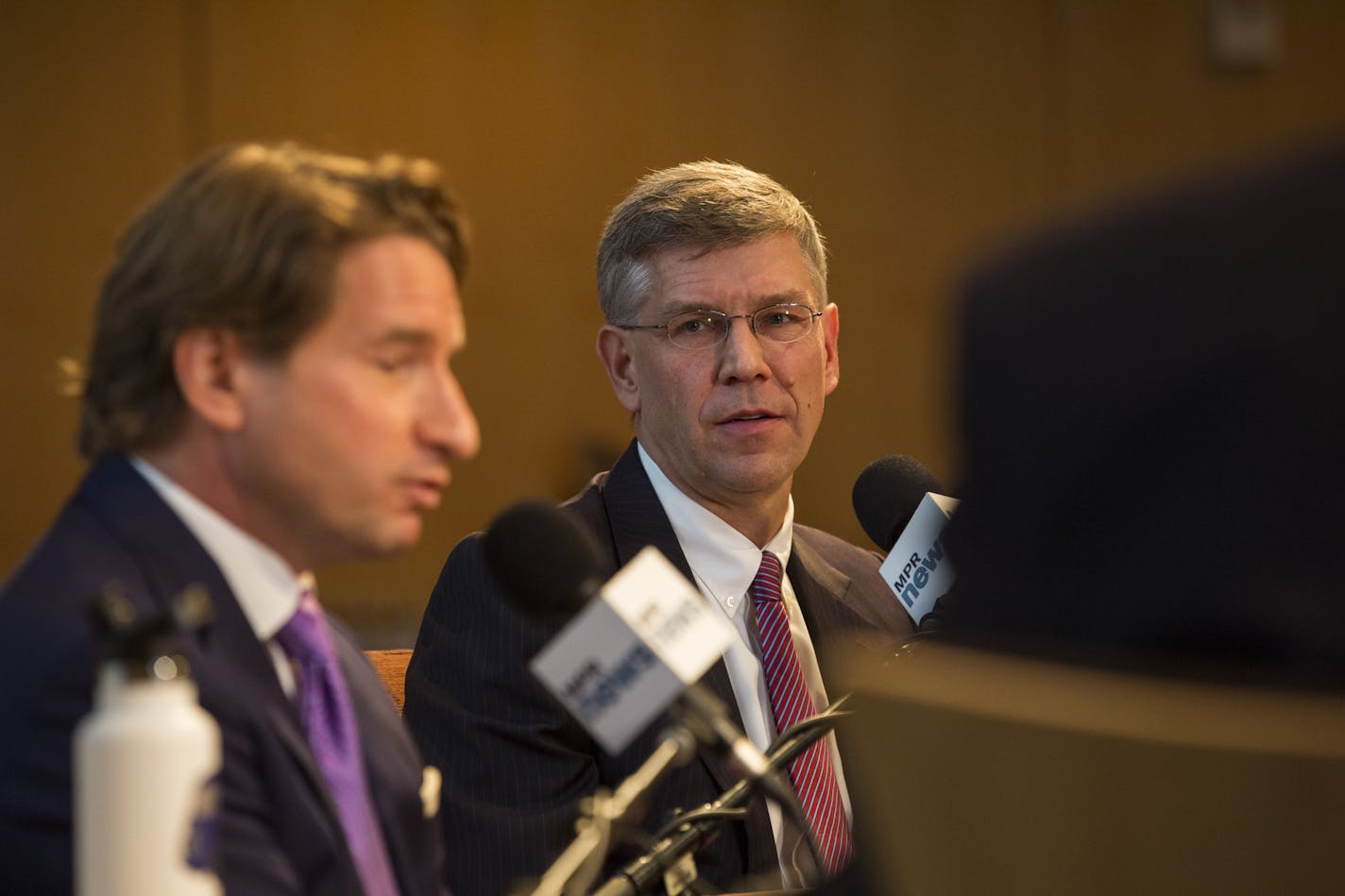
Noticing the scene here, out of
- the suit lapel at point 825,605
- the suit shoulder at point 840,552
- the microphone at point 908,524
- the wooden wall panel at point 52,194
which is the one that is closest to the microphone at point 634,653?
the microphone at point 908,524

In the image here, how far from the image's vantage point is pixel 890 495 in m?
2.53

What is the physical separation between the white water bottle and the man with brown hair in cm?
34

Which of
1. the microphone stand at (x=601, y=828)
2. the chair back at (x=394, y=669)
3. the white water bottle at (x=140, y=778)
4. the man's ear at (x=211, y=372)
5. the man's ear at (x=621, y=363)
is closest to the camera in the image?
the white water bottle at (x=140, y=778)

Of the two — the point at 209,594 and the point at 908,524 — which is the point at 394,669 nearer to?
the point at 908,524

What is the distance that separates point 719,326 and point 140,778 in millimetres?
1885

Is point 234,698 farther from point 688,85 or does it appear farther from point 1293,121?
point 1293,121

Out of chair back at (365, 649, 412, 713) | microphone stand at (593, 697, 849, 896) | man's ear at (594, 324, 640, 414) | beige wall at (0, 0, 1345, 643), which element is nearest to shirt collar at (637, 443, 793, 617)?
man's ear at (594, 324, 640, 414)

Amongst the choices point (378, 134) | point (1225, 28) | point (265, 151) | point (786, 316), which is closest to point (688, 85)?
point (378, 134)

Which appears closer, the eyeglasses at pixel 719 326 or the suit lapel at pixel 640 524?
the suit lapel at pixel 640 524

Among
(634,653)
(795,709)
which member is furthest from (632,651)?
(795,709)

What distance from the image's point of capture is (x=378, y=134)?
5746 mm

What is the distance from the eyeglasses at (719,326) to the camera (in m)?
2.76

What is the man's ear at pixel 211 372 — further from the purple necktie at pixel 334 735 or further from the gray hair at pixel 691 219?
the gray hair at pixel 691 219

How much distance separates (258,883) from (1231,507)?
0.88 meters
